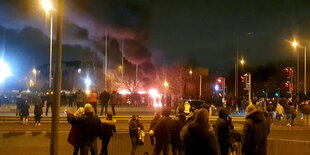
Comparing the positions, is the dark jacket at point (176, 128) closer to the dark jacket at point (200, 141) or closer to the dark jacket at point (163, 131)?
the dark jacket at point (163, 131)

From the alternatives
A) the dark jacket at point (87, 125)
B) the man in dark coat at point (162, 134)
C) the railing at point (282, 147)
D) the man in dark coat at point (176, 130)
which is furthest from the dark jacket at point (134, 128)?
the dark jacket at point (87, 125)

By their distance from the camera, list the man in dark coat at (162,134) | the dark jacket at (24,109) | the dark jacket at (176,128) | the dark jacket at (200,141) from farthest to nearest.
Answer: the dark jacket at (24,109)
the dark jacket at (176,128)
the man in dark coat at (162,134)
the dark jacket at (200,141)

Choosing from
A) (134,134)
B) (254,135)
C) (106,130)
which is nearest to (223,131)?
(254,135)

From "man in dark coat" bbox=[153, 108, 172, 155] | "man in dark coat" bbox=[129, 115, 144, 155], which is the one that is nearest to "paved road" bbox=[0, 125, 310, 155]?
"man in dark coat" bbox=[129, 115, 144, 155]

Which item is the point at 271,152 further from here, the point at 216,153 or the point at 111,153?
→ the point at 216,153

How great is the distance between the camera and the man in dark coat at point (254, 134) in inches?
297

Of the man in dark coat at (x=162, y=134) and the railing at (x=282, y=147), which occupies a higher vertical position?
the man in dark coat at (x=162, y=134)

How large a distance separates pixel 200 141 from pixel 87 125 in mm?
4225

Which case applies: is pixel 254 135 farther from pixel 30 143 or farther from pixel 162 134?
pixel 30 143

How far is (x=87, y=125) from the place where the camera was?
931 centimetres

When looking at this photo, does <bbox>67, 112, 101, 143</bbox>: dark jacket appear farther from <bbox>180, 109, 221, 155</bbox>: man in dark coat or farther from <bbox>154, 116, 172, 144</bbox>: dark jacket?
<bbox>180, 109, 221, 155</bbox>: man in dark coat

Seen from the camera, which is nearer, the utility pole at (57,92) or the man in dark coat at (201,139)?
the man in dark coat at (201,139)

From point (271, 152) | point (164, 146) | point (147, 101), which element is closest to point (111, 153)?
point (164, 146)

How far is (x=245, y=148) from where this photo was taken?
24.9 ft
